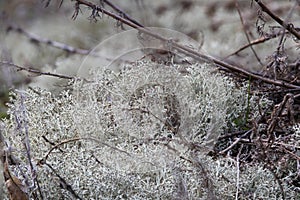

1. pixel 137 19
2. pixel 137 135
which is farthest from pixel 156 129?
pixel 137 19

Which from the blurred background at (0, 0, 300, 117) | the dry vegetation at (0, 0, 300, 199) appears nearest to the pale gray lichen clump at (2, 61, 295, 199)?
the dry vegetation at (0, 0, 300, 199)

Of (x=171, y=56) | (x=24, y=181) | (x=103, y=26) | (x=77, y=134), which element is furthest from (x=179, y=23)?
(x=24, y=181)

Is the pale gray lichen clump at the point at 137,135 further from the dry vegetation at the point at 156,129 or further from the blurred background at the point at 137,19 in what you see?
the blurred background at the point at 137,19

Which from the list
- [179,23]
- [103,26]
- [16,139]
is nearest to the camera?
[16,139]

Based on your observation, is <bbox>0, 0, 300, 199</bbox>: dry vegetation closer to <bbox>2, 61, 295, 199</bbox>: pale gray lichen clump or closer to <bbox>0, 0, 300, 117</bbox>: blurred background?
<bbox>2, 61, 295, 199</bbox>: pale gray lichen clump

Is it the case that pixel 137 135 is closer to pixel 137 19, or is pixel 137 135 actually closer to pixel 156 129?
pixel 156 129

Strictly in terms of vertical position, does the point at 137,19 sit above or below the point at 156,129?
above

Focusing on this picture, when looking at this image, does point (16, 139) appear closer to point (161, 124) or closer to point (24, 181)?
point (24, 181)

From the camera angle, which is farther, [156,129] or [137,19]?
[137,19]

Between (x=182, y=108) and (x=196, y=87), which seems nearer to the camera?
(x=182, y=108)
